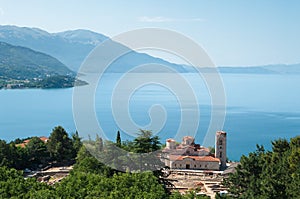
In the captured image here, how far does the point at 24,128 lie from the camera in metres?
36.2

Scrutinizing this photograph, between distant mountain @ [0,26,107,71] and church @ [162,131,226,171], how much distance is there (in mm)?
129254

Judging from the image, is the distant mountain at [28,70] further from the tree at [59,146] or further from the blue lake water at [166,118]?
the tree at [59,146]

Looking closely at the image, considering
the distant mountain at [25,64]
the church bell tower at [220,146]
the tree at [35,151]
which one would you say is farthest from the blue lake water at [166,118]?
the distant mountain at [25,64]

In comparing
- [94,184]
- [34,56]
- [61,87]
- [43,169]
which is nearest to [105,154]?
[94,184]

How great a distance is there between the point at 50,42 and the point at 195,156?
520 ft

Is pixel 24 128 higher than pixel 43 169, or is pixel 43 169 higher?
pixel 24 128

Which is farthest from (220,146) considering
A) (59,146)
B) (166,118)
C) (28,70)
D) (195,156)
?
(28,70)

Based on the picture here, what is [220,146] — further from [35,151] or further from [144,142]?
[35,151]

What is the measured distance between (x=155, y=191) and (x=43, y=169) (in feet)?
31.9

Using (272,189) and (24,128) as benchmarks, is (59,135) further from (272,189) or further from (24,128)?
(24,128)

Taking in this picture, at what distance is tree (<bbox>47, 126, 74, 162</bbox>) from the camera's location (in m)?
17.2

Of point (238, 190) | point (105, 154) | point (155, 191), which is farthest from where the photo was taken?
point (105, 154)

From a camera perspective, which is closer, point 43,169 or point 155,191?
point 155,191

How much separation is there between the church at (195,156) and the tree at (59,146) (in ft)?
14.6
